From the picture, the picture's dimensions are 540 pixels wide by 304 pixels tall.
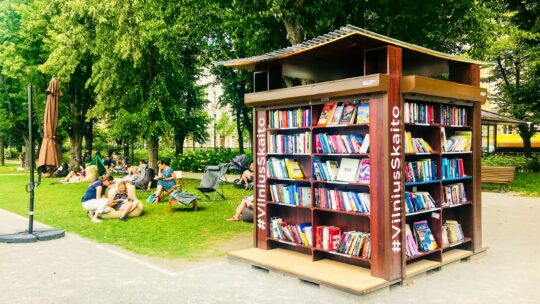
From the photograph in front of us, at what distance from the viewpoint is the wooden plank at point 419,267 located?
6.55 metres

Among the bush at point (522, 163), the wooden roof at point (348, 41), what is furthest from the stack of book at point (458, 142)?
the bush at point (522, 163)

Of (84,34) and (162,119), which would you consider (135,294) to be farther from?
(84,34)

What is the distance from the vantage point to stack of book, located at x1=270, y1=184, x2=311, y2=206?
24.7ft

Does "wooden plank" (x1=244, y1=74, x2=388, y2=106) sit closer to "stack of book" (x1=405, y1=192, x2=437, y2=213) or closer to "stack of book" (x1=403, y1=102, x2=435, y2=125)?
"stack of book" (x1=403, y1=102, x2=435, y2=125)

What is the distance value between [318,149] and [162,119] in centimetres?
1402

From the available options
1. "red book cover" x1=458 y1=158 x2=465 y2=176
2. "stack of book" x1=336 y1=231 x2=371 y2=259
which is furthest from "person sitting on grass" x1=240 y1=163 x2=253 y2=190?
"stack of book" x1=336 y1=231 x2=371 y2=259

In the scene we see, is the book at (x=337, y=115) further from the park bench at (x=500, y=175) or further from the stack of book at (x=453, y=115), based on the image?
the park bench at (x=500, y=175)

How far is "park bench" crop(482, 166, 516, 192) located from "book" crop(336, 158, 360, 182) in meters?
13.1

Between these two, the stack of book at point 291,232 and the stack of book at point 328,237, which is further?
the stack of book at point 291,232

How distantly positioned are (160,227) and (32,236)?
2.63 meters

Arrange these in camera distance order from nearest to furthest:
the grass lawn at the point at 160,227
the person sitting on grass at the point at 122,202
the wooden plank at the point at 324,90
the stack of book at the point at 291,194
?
the wooden plank at the point at 324,90 < the stack of book at the point at 291,194 < the grass lawn at the point at 160,227 < the person sitting on grass at the point at 122,202

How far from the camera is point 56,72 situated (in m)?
24.1

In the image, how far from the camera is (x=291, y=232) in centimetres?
776

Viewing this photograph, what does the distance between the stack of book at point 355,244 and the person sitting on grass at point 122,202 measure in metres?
6.71
